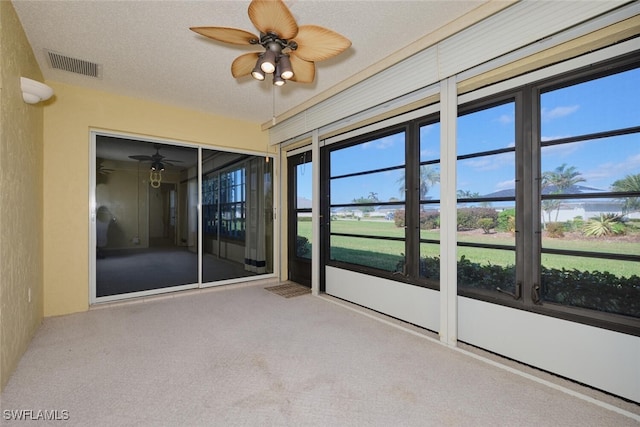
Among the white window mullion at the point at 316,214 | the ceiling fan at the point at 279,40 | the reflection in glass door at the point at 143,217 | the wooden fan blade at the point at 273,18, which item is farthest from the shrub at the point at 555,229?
the reflection in glass door at the point at 143,217

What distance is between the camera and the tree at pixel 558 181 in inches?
84.5

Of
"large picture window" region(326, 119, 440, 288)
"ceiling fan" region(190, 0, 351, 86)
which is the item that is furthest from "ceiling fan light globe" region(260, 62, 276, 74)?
"large picture window" region(326, 119, 440, 288)

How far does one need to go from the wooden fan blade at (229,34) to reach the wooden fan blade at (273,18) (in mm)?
128

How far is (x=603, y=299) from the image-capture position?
2029mm

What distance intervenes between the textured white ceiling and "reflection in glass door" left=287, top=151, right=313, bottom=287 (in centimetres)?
158

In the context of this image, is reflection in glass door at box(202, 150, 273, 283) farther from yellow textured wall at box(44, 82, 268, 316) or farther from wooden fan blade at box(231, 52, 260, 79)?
wooden fan blade at box(231, 52, 260, 79)

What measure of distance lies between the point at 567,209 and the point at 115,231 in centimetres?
516

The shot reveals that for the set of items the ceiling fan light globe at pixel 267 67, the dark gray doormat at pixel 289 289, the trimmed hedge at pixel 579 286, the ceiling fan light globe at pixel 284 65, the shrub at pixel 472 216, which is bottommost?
the dark gray doormat at pixel 289 289

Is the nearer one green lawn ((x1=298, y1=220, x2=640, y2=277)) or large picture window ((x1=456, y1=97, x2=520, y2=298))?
green lawn ((x1=298, y1=220, x2=640, y2=277))

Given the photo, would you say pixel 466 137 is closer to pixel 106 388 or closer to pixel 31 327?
pixel 106 388

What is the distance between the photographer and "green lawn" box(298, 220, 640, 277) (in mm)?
1973

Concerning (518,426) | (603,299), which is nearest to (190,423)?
(518,426)

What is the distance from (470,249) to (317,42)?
2.27m

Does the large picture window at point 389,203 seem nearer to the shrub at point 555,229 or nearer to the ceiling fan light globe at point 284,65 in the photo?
the shrub at point 555,229
